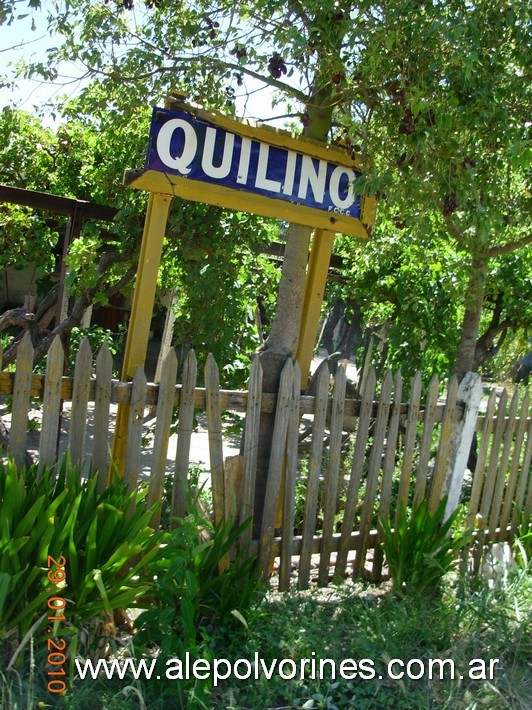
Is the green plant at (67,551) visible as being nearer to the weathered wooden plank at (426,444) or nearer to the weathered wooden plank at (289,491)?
the weathered wooden plank at (289,491)

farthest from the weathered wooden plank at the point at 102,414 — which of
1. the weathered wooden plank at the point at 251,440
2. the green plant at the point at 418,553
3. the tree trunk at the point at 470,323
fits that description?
the tree trunk at the point at 470,323

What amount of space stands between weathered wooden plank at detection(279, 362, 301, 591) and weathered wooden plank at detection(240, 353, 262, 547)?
0.72 ft

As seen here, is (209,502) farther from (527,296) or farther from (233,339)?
(527,296)

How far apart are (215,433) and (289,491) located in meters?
0.65

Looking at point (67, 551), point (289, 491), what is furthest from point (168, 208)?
point (67, 551)

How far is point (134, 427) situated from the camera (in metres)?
3.55

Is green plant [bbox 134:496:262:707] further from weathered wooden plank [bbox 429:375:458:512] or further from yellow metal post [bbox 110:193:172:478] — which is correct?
weathered wooden plank [bbox 429:375:458:512]

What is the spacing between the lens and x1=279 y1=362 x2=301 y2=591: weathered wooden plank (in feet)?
13.4

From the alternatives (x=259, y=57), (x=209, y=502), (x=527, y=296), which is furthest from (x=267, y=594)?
(x=527, y=296)

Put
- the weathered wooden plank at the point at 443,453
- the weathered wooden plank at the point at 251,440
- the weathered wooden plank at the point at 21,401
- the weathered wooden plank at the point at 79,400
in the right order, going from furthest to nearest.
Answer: the weathered wooden plank at the point at 443,453 → the weathered wooden plank at the point at 251,440 → the weathered wooden plank at the point at 79,400 → the weathered wooden plank at the point at 21,401

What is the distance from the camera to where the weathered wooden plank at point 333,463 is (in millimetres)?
4242

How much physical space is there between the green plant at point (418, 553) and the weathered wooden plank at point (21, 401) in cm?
221

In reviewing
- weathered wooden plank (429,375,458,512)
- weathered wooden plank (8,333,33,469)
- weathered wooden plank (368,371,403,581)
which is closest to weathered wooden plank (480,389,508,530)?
weathered wooden plank (429,375,458,512)

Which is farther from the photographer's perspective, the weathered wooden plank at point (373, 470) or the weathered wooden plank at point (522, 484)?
the weathered wooden plank at point (522, 484)
